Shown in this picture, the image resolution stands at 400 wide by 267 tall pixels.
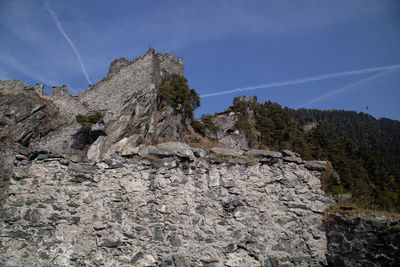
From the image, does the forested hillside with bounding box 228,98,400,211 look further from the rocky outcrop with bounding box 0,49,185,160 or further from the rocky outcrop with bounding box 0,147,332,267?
the rocky outcrop with bounding box 0,49,185,160

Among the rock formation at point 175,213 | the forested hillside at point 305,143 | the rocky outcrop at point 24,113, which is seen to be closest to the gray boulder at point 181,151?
the rock formation at point 175,213

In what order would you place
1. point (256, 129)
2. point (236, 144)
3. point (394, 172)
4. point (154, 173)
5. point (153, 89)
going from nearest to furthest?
point (154, 173)
point (153, 89)
point (236, 144)
point (256, 129)
point (394, 172)

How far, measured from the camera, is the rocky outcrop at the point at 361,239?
483 cm

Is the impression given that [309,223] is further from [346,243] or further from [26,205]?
[26,205]

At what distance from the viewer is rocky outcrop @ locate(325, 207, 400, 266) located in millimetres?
4828

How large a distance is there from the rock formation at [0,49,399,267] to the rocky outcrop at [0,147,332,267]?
0.9 inches

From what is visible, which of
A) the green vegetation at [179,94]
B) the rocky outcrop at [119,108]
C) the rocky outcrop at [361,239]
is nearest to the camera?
the rocky outcrop at [361,239]

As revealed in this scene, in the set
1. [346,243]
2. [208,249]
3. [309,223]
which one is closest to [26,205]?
[208,249]

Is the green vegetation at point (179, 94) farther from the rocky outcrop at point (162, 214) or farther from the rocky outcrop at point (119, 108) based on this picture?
the rocky outcrop at point (162, 214)

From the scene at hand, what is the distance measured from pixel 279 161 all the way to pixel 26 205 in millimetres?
6090

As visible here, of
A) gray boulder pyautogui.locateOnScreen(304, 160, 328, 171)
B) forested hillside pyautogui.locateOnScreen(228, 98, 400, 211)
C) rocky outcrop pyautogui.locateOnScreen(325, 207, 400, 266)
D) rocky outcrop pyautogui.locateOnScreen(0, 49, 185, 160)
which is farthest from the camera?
forested hillside pyautogui.locateOnScreen(228, 98, 400, 211)

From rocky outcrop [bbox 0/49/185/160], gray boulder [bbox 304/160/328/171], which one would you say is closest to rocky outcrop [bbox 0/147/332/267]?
gray boulder [bbox 304/160/328/171]

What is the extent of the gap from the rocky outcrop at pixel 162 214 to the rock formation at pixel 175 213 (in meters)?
0.02

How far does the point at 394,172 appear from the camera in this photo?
158 feet
